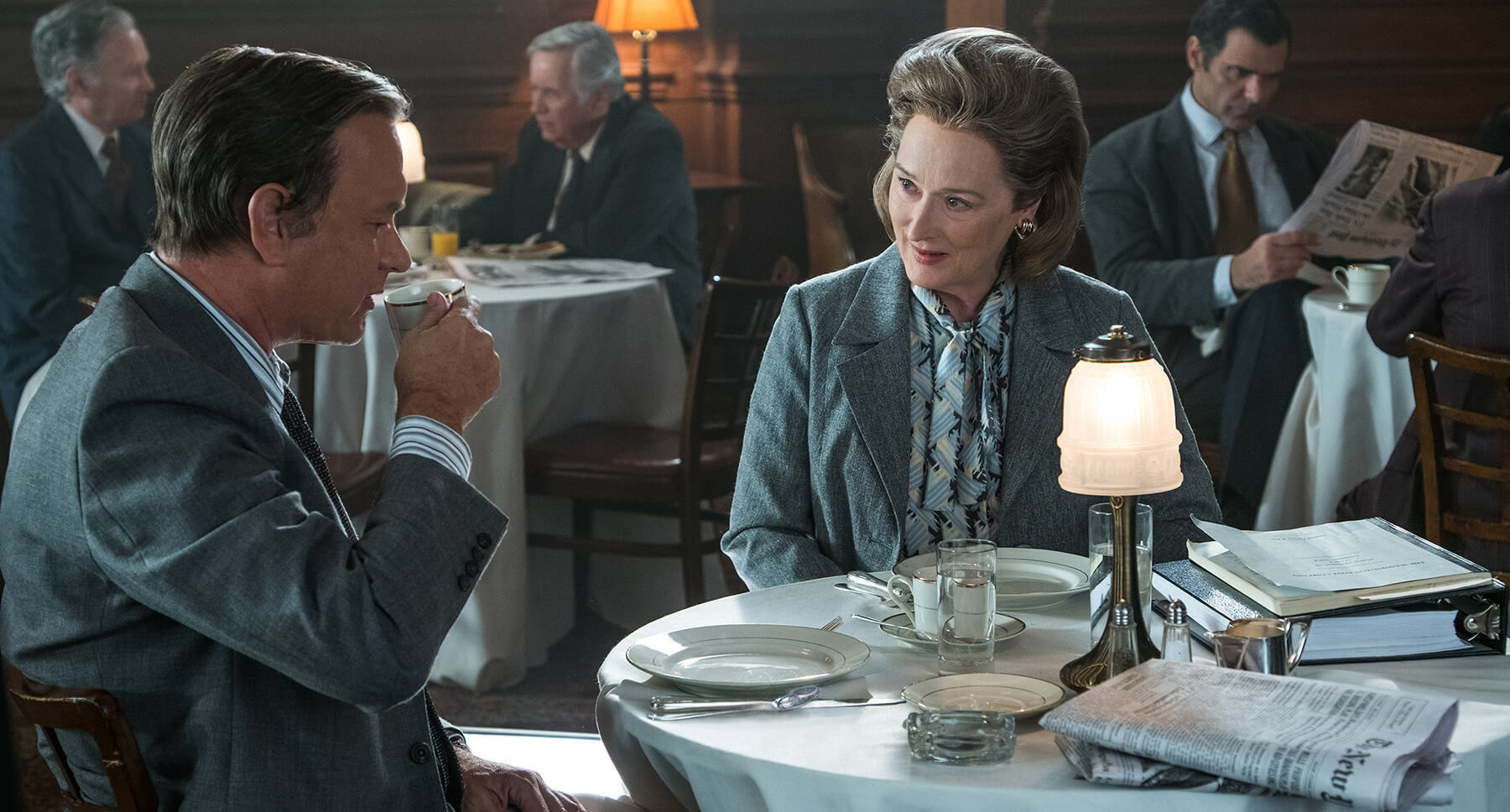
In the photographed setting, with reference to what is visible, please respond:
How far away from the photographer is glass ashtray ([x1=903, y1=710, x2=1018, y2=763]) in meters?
1.08

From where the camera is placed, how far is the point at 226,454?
1.09 m

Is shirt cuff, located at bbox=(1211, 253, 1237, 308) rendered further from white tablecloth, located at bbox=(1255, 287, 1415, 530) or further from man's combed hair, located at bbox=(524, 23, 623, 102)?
man's combed hair, located at bbox=(524, 23, 623, 102)

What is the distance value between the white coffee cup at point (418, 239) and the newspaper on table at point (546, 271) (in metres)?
0.10

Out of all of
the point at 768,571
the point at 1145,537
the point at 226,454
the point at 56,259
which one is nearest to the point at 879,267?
the point at 768,571

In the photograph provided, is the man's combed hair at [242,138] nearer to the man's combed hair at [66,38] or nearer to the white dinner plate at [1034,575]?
the white dinner plate at [1034,575]

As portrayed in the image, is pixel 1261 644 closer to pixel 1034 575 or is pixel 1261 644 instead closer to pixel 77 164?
pixel 1034 575

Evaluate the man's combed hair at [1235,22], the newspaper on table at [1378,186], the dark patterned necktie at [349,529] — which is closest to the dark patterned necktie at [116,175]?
the dark patterned necktie at [349,529]

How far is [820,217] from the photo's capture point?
364 centimetres

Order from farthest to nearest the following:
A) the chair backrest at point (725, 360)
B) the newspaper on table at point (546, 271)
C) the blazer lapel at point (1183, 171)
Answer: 1. the blazer lapel at point (1183, 171)
2. the newspaper on table at point (546, 271)
3. the chair backrest at point (725, 360)

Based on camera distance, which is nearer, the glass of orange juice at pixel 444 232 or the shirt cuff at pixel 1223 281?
the shirt cuff at pixel 1223 281

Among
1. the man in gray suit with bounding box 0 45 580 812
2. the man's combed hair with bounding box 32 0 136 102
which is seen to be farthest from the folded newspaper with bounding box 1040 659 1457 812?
the man's combed hair with bounding box 32 0 136 102

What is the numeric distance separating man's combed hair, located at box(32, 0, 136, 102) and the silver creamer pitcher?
339 centimetres

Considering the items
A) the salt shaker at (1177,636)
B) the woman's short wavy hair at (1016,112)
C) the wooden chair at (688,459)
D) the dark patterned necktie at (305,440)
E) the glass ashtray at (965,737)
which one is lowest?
the wooden chair at (688,459)

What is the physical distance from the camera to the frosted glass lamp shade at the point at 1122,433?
45.8 inches
